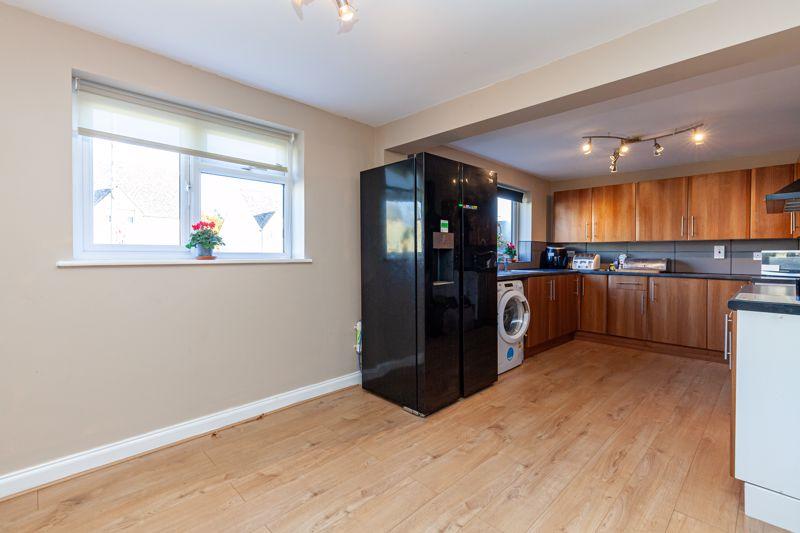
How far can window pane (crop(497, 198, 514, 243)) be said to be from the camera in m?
4.91

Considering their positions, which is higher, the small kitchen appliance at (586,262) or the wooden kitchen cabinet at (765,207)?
the wooden kitchen cabinet at (765,207)

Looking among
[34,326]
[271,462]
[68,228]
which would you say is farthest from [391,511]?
[68,228]

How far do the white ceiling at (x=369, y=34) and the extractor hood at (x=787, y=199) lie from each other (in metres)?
1.14

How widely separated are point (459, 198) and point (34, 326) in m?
2.55

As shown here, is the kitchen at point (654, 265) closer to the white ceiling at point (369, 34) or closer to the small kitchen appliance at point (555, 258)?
the small kitchen appliance at point (555, 258)

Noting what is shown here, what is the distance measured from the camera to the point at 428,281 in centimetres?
255

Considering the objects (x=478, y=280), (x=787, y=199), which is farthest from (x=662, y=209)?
(x=478, y=280)

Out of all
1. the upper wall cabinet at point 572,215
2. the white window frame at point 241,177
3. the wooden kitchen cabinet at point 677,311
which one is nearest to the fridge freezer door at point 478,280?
the white window frame at point 241,177

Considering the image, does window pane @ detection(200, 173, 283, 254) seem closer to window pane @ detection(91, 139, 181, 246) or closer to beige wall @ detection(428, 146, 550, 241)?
window pane @ detection(91, 139, 181, 246)

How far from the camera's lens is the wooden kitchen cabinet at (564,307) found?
14.0 ft

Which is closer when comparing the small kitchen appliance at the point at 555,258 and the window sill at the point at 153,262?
the window sill at the point at 153,262

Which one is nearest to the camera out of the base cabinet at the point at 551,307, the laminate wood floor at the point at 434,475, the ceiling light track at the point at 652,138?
the laminate wood floor at the point at 434,475

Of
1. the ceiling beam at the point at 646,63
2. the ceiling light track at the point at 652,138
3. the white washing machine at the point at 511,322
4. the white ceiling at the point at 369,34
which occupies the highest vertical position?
the white ceiling at the point at 369,34

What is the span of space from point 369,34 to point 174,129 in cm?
134
